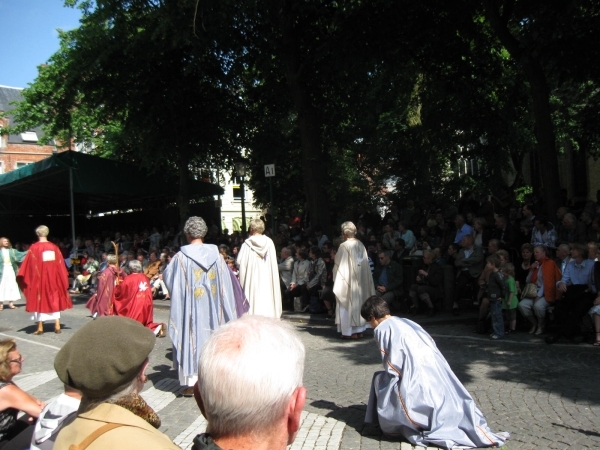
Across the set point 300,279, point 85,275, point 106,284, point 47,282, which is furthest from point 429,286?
point 85,275

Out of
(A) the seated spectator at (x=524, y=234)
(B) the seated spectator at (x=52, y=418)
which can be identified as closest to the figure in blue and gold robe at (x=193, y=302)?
(B) the seated spectator at (x=52, y=418)

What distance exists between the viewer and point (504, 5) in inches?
552

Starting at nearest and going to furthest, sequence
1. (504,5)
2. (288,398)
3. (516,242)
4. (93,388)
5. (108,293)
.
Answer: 1. (288,398)
2. (93,388)
3. (108,293)
4. (516,242)
5. (504,5)

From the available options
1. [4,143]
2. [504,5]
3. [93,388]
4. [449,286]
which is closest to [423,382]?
[93,388]

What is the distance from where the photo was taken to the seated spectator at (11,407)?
4.01 meters

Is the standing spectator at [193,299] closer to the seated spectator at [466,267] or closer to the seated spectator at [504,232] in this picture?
the seated spectator at [466,267]

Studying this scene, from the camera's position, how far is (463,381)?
24.4 ft

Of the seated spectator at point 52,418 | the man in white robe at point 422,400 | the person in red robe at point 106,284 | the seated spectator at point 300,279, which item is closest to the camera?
the seated spectator at point 52,418

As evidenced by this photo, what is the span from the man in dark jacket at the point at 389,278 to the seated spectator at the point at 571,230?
306 centimetres

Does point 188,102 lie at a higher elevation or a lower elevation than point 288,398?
higher

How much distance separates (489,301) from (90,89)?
43.9 feet

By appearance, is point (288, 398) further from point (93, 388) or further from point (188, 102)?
point (188, 102)

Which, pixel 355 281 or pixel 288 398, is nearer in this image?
pixel 288 398

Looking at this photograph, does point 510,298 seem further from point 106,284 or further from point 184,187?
point 184,187
